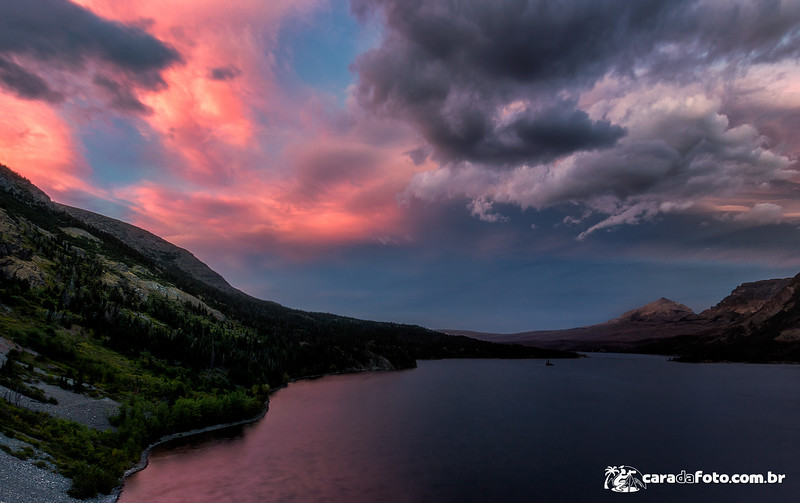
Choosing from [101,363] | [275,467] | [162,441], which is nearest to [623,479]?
[275,467]

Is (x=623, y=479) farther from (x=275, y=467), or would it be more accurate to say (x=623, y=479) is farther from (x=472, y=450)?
(x=275, y=467)

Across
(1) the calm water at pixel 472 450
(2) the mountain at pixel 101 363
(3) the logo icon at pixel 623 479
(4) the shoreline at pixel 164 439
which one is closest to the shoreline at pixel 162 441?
(4) the shoreline at pixel 164 439

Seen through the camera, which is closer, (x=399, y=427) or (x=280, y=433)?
(x=280, y=433)

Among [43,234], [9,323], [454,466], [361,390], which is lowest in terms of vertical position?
[361,390]

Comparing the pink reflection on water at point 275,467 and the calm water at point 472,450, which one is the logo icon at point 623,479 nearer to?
the calm water at point 472,450

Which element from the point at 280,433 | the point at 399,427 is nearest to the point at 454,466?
the point at 399,427

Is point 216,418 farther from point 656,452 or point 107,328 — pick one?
point 656,452

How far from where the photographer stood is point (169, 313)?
154 meters

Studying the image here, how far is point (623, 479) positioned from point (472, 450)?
21.6 metres

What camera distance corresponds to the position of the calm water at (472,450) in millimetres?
46562

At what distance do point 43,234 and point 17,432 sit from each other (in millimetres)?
150530

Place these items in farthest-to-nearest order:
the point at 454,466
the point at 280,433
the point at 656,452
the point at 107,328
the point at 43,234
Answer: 1. the point at 43,234
2. the point at 107,328
3. the point at 280,433
4. the point at 656,452
5. the point at 454,466

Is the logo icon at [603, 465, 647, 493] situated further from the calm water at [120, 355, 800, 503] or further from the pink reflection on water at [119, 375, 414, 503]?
the pink reflection on water at [119, 375, 414, 503]

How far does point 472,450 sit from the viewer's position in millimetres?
64000
